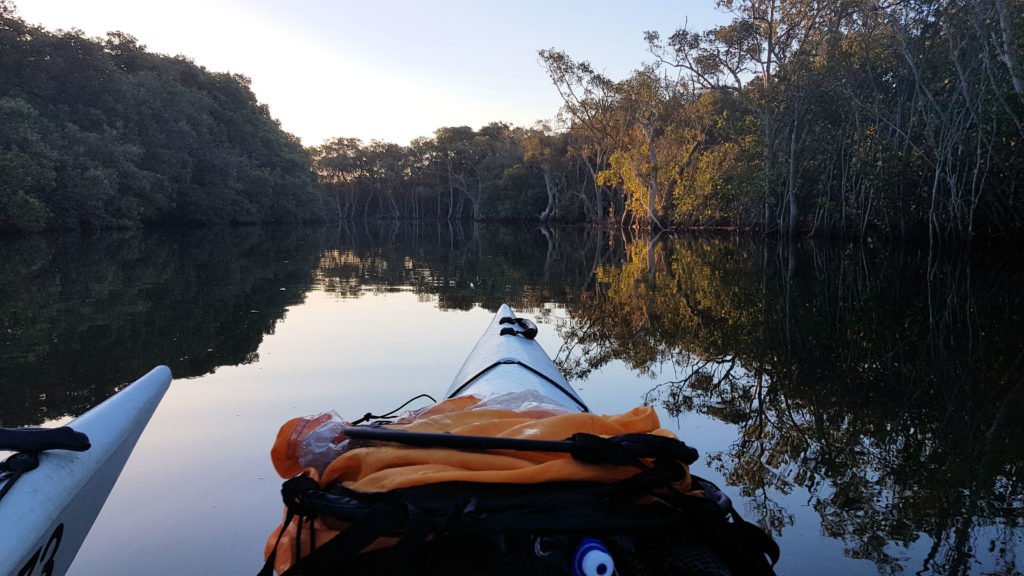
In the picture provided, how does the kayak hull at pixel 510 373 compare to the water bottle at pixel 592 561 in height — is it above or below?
below

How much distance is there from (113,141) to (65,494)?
25.0m

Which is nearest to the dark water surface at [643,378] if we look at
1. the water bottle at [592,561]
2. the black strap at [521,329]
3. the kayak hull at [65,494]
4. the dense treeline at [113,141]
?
the kayak hull at [65,494]

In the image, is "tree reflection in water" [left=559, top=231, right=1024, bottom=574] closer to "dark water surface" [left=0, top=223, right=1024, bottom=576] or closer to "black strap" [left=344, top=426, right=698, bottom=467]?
"dark water surface" [left=0, top=223, right=1024, bottom=576]

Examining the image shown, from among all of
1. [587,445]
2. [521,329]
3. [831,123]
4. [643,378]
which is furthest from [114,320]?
[831,123]

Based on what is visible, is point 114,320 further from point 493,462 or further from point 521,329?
point 493,462

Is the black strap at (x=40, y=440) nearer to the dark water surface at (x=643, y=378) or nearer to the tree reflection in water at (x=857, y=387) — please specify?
the dark water surface at (x=643, y=378)

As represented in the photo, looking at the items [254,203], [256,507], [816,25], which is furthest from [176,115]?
[256,507]

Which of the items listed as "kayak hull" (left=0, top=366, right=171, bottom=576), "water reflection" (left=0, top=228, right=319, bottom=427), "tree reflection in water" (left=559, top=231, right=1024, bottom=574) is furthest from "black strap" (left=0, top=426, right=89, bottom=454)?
"tree reflection in water" (left=559, top=231, right=1024, bottom=574)

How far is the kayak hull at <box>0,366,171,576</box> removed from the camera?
131 centimetres

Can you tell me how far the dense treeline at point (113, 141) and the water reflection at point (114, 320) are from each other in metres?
8.21

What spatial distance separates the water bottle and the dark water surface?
1.22 meters

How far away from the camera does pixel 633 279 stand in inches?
383

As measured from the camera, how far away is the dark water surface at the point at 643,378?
86.7 inches

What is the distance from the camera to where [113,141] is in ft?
72.0
